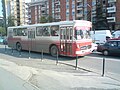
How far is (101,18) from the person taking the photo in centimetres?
7319

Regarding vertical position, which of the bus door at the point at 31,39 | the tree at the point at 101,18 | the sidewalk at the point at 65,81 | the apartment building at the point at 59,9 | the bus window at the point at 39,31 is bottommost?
the sidewalk at the point at 65,81

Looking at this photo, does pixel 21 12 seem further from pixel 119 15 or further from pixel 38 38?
pixel 38 38

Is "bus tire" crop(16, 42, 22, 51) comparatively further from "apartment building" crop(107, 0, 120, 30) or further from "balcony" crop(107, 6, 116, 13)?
"balcony" crop(107, 6, 116, 13)

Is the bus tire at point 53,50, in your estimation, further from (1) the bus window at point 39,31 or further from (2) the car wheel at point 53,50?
(1) the bus window at point 39,31

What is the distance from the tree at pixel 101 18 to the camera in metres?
72.3

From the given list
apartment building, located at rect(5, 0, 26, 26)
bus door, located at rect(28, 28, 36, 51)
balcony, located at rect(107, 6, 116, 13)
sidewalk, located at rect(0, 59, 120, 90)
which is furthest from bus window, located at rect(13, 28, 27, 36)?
apartment building, located at rect(5, 0, 26, 26)

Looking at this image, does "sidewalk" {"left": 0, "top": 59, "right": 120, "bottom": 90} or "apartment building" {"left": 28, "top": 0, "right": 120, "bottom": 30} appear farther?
"apartment building" {"left": 28, "top": 0, "right": 120, "bottom": 30}

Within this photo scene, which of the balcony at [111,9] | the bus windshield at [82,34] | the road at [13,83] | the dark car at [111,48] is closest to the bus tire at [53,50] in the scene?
the bus windshield at [82,34]

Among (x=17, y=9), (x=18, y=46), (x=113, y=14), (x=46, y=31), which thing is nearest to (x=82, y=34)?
(x=46, y=31)

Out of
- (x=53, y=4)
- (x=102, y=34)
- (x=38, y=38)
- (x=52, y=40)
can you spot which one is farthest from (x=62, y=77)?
(x=53, y=4)

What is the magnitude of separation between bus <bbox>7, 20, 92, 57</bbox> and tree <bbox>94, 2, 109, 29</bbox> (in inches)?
2082

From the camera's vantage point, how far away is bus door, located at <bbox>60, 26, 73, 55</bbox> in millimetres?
16422

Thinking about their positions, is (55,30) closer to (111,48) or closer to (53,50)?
(53,50)

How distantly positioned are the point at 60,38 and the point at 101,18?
58.0 meters
